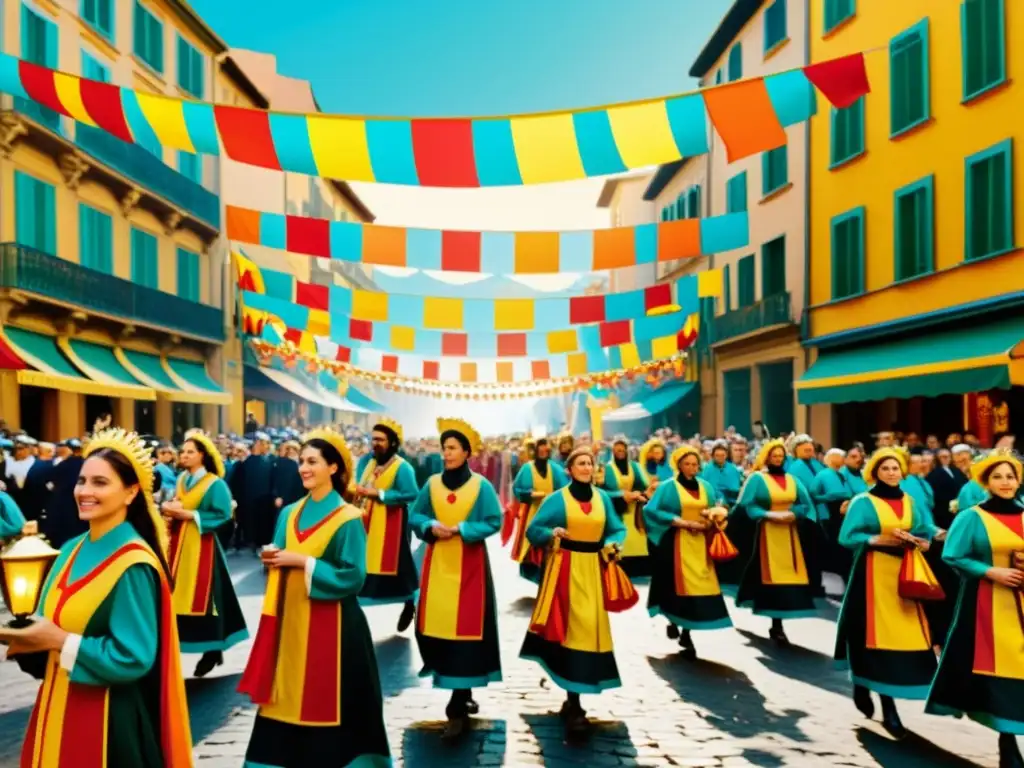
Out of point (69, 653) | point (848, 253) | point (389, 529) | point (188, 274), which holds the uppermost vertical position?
point (188, 274)

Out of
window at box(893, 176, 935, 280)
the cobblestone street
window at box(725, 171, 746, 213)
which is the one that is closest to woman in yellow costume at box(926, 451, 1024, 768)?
the cobblestone street

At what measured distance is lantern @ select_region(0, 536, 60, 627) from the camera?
9.73 ft

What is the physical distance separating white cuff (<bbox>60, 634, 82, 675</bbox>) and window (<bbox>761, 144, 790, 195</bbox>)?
873 inches

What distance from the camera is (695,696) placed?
6.97 meters

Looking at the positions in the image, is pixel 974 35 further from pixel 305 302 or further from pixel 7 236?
pixel 7 236

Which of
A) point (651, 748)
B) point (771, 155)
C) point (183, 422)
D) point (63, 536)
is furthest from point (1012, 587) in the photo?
point (183, 422)

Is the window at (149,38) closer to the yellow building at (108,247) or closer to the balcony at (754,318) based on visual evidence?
the yellow building at (108,247)

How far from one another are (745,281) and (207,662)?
71.3ft

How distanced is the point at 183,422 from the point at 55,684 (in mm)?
24716

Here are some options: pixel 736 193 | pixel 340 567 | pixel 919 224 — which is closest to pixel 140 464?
pixel 340 567

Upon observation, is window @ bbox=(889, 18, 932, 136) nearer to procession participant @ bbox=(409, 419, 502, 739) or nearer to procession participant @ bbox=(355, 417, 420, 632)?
procession participant @ bbox=(355, 417, 420, 632)

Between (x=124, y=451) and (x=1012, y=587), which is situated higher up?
(x=124, y=451)

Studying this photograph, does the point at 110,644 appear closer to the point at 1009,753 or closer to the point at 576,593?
the point at 576,593

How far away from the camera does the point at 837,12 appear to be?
20.4 metres
